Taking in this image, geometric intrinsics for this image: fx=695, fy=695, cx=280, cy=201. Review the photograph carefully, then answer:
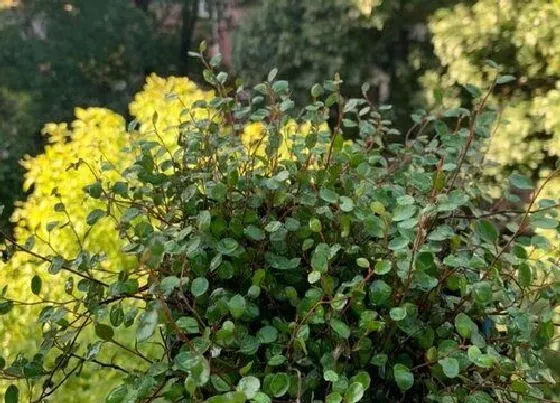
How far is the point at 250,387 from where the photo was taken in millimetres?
885

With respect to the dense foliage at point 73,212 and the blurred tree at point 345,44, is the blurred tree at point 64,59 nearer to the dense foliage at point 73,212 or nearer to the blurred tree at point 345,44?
the blurred tree at point 345,44

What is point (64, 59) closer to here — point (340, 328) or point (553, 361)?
point (340, 328)

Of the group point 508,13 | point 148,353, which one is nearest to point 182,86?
point 148,353

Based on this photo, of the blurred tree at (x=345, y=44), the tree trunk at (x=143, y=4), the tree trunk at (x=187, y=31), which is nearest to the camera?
the blurred tree at (x=345, y=44)

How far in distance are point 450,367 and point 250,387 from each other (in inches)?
12.0

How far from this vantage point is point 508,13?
15.7ft

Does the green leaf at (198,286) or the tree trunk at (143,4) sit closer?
the green leaf at (198,286)

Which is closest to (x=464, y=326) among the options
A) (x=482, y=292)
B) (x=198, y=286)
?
(x=482, y=292)

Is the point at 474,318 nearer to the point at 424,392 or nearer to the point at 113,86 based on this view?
the point at 424,392

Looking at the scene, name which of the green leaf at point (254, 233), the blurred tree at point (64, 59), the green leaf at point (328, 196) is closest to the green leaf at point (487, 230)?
the green leaf at point (328, 196)

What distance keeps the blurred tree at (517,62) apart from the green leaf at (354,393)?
146 inches

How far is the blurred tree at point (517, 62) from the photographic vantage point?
4.49 m

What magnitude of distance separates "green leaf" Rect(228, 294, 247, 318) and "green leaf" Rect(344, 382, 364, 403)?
18 centimetres

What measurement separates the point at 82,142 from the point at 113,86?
557 cm
